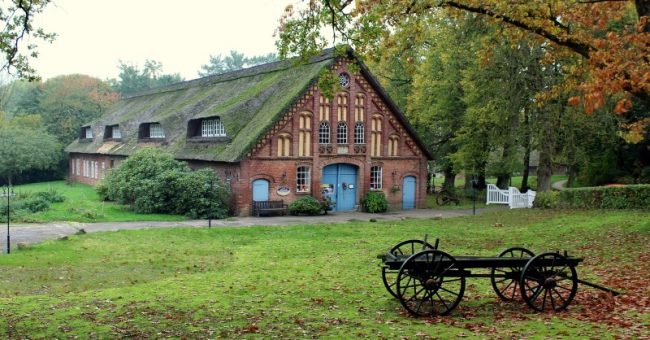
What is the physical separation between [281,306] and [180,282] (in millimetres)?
3927

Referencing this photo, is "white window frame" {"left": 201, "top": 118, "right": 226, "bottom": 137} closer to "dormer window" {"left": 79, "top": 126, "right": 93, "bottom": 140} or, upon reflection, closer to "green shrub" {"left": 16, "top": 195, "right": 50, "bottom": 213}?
"green shrub" {"left": 16, "top": 195, "right": 50, "bottom": 213}

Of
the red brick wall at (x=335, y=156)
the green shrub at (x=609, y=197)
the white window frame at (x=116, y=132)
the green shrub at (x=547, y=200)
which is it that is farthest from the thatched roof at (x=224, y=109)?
the green shrub at (x=609, y=197)

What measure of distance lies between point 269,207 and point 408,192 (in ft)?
30.9

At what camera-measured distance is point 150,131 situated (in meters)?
42.6

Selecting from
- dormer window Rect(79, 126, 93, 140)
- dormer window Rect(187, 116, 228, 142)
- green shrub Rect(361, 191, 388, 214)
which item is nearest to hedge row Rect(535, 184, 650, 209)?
green shrub Rect(361, 191, 388, 214)

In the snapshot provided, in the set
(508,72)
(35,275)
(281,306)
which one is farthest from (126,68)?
(281,306)

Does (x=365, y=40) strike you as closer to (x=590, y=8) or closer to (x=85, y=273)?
(x=590, y=8)

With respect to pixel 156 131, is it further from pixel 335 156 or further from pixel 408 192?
pixel 408 192

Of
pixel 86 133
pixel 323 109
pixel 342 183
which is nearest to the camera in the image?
pixel 323 109

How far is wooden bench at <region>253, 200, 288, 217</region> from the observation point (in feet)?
101

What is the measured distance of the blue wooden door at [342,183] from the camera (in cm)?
3381

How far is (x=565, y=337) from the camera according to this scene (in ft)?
28.6

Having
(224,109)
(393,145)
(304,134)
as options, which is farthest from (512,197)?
(224,109)

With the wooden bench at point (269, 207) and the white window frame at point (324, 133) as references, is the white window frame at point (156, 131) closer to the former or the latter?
the wooden bench at point (269, 207)
